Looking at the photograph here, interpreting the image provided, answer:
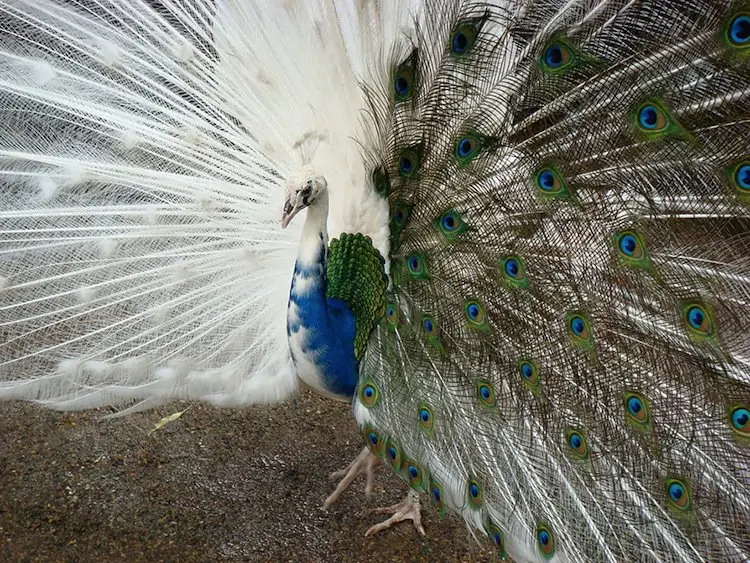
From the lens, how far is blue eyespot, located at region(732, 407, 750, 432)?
1.29 m

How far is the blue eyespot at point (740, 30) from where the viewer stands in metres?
1.14

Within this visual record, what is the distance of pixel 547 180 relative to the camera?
138cm

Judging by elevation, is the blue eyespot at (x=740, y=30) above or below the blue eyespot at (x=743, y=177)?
above

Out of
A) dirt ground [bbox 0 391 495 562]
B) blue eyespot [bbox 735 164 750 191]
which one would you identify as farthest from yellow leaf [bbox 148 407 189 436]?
blue eyespot [bbox 735 164 750 191]

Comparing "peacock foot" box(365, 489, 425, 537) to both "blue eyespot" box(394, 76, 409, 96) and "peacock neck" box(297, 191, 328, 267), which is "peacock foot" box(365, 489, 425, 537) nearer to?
"peacock neck" box(297, 191, 328, 267)

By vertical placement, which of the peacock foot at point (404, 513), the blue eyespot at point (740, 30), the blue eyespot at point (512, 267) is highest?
the blue eyespot at point (740, 30)

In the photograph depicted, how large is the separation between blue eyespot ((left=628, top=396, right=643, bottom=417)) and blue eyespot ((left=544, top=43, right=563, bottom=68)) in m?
0.64

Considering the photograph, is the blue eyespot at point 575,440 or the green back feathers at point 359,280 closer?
the blue eyespot at point 575,440

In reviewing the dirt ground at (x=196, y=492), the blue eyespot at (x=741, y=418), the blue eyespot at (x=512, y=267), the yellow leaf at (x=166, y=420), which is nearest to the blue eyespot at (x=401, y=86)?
the blue eyespot at (x=512, y=267)

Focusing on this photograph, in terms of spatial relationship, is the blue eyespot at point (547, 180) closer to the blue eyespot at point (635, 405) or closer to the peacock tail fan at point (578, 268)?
the peacock tail fan at point (578, 268)

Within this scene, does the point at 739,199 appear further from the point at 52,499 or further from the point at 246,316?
the point at 52,499

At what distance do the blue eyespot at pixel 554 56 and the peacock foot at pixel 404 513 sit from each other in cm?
134

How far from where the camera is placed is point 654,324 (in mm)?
1348

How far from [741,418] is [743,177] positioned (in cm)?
43
